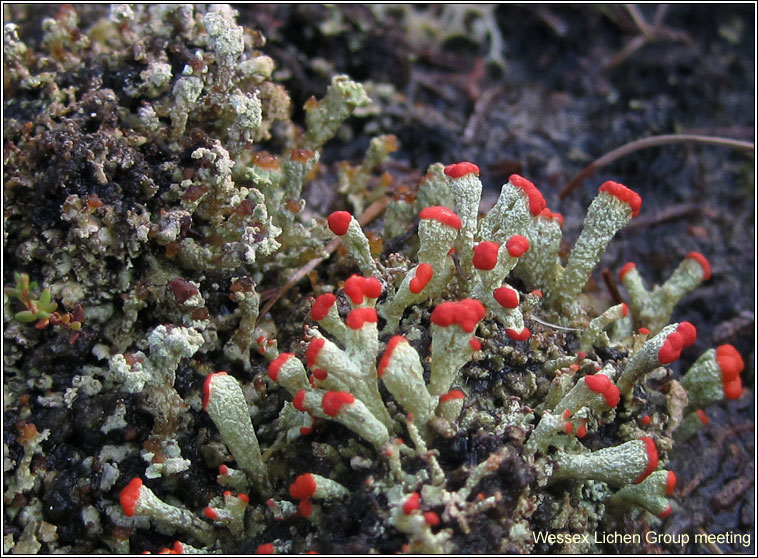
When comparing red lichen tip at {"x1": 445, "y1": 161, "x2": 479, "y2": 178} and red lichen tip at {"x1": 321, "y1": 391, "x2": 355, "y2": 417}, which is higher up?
red lichen tip at {"x1": 445, "y1": 161, "x2": 479, "y2": 178}

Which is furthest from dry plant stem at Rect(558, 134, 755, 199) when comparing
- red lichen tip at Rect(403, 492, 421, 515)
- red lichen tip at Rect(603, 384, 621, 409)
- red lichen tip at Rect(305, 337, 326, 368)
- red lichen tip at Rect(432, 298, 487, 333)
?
red lichen tip at Rect(403, 492, 421, 515)

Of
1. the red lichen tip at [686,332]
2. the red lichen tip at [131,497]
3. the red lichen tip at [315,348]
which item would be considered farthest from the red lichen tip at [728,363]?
the red lichen tip at [131,497]

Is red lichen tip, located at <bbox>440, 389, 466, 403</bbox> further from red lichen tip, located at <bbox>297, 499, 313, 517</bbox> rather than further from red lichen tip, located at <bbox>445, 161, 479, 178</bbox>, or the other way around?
red lichen tip, located at <bbox>445, 161, 479, 178</bbox>

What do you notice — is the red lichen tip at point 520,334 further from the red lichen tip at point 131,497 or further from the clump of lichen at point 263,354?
the red lichen tip at point 131,497

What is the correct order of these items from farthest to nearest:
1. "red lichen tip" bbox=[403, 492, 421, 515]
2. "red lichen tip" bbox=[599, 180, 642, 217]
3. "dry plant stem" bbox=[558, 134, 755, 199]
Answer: "dry plant stem" bbox=[558, 134, 755, 199]
"red lichen tip" bbox=[599, 180, 642, 217]
"red lichen tip" bbox=[403, 492, 421, 515]

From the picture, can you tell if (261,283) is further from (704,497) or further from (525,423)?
(704,497)

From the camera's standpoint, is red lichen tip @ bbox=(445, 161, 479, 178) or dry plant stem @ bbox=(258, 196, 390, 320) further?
dry plant stem @ bbox=(258, 196, 390, 320)

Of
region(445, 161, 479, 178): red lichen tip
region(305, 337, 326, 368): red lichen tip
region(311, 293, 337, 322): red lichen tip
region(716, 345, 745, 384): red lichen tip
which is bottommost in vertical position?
region(305, 337, 326, 368): red lichen tip
